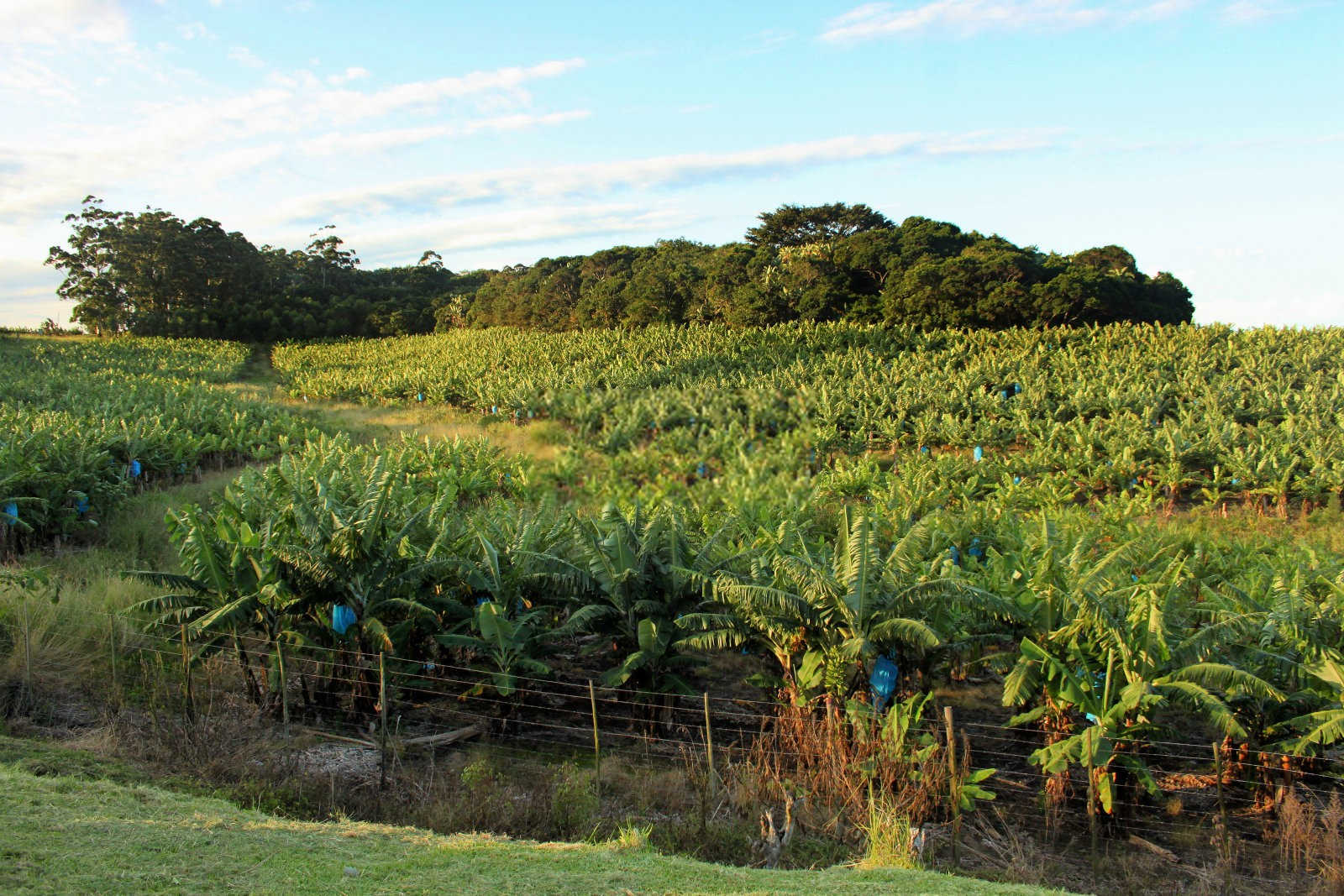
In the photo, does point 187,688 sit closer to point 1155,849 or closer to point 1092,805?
point 1092,805

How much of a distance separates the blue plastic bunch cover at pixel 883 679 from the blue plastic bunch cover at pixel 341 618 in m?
4.44

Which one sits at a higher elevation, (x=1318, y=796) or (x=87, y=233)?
(x=87, y=233)

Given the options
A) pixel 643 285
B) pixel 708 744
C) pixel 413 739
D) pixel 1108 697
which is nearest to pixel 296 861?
pixel 708 744

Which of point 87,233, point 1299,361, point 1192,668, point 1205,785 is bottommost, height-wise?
point 1205,785

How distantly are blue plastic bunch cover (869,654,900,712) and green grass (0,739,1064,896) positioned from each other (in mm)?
1866

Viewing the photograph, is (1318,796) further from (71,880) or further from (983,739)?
(71,880)

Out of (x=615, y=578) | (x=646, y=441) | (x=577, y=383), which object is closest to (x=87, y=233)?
(x=577, y=383)

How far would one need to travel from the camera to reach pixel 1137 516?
1633 cm

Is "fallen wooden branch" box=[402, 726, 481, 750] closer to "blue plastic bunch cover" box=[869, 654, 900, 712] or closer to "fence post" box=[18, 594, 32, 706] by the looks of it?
"fence post" box=[18, 594, 32, 706]

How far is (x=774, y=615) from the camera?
6953mm

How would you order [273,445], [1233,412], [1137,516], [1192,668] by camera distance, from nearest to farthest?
[1192,668] → [1137,516] → [1233,412] → [273,445]

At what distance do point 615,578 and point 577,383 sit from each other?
88.1 ft

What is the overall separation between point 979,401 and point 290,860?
77.6ft

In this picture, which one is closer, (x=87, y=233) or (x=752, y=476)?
(x=752, y=476)
